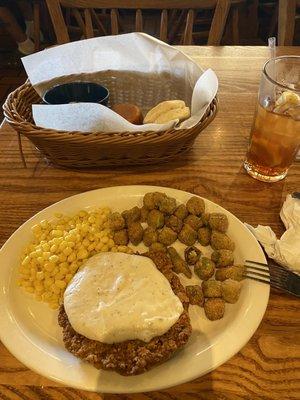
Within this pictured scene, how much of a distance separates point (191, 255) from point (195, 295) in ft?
0.36

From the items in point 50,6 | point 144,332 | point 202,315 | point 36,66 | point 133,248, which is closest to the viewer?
point 144,332

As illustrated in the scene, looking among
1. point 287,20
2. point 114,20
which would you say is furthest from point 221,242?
point 287,20

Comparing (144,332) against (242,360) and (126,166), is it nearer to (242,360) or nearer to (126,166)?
(242,360)

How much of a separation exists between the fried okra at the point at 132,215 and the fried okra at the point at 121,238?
0.03m

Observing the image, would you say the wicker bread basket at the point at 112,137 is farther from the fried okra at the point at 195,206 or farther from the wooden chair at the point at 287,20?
the wooden chair at the point at 287,20

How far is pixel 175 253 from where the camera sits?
35.8 inches

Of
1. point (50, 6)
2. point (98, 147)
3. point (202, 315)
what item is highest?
point (50, 6)

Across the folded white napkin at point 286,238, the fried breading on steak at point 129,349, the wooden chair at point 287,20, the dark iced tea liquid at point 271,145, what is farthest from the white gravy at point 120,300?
the wooden chair at point 287,20

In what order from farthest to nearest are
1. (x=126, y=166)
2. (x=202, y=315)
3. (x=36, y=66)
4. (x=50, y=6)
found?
(x=50, y=6) → (x=36, y=66) → (x=126, y=166) → (x=202, y=315)

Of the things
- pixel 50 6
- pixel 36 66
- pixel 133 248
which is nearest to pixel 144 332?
pixel 133 248

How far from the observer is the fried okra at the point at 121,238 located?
95cm

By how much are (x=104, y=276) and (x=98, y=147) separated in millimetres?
371

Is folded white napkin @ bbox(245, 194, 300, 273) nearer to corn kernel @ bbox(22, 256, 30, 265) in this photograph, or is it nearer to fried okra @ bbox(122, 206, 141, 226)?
fried okra @ bbox(122, 206, 141, 226)

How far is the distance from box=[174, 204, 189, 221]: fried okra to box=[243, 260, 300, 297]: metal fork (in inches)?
7.8
